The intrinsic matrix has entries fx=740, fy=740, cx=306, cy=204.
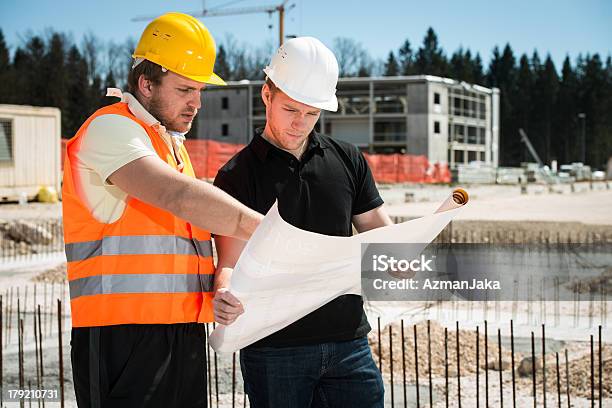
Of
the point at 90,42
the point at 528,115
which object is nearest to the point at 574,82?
the point at 528,115

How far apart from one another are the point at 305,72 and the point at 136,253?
0.77 metres

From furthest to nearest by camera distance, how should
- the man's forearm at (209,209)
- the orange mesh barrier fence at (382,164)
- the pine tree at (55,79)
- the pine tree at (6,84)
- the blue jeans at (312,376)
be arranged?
1. the pine tree at (55,79)
2. the pine tree at (6,84)
3. the orange mesh barrier fence at (382,164)
4. the blue jeans at (312,376)
5. the man's forearm at (209,209)

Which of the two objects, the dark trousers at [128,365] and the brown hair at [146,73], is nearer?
the dark trousers at [128,365]

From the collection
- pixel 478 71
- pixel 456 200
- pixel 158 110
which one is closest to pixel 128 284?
pixel 158 110

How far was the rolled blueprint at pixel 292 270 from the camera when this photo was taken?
73.2 inches

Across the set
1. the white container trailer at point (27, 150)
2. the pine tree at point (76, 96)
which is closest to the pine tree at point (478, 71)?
the pine tree at point (76, 96)

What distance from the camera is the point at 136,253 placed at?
6.44 ft

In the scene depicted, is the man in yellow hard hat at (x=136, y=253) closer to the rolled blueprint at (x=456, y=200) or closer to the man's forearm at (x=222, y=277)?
the man's forearm at (x=222, y=277)

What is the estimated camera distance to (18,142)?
1838 cm

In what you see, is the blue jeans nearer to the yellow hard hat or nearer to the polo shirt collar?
the polo shirt collar

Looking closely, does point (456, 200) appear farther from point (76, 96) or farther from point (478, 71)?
point (478, 71)

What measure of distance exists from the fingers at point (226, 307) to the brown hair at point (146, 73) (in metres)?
0.63

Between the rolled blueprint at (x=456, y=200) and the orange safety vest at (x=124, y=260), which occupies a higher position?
the rolled blueprint at (x=456, y=200)

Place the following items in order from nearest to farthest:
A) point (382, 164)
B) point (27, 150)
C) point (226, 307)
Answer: point (226, 307) → point (27, 150) → point (382, 164)
